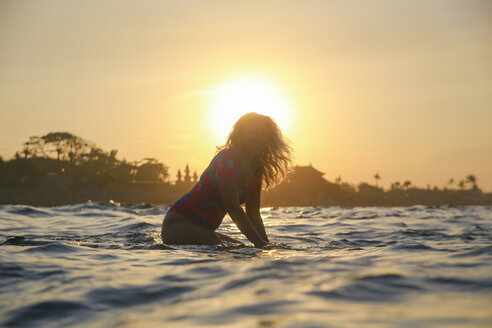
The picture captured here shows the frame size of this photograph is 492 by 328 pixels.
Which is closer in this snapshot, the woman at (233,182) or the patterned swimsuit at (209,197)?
the woman at (233,182)

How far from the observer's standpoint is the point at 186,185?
4669 centimetres

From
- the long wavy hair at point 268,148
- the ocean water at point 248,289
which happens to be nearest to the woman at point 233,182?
the long wavy hair at point 268,148

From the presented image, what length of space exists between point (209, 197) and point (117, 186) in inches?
1542

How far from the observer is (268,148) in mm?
4766

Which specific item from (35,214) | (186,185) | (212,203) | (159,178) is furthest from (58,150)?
(212,203)

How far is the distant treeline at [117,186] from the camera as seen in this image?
38.6 metres

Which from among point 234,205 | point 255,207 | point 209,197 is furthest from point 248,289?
point 255,207

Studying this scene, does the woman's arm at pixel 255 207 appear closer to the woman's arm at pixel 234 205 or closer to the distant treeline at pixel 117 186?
the woman's arm at pixel 234 205

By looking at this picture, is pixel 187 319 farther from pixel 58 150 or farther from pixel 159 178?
pixel 58 150

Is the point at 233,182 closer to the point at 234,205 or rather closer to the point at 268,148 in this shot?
the point at 234,205

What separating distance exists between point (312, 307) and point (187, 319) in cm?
56

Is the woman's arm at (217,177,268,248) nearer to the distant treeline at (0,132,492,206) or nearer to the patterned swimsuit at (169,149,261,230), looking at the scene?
the patterned swimsuit at (169,149,261,230)

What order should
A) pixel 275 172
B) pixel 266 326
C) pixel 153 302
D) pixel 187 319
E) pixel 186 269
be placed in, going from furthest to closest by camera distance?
1. pixel 275 172
2. pixel 186 269
3. pixel 153 302
4. pixel 187 319
5. pixel 266 326

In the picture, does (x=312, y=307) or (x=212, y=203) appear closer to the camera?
(x=312, y=307)
